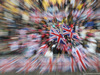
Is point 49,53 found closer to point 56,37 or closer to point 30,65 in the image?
point 56,37

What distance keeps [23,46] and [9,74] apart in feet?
2.54

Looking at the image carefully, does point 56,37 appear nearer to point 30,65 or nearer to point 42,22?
point 42,22

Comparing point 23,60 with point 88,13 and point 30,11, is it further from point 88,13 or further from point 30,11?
point 88,13

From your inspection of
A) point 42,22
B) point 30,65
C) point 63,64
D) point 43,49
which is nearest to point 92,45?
point 63,64

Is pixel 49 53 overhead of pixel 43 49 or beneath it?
beneath

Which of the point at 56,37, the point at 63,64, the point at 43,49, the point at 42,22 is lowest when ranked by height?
the point at 63,64

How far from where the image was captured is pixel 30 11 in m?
2.01

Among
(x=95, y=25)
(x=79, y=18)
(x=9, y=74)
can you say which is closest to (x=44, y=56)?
(x=9, y=74)

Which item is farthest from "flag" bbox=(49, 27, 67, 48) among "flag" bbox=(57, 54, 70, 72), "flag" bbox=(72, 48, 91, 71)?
"flag" bbox=(72, 48, 91, 71)

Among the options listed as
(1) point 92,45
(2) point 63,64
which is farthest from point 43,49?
(1) point 92,45

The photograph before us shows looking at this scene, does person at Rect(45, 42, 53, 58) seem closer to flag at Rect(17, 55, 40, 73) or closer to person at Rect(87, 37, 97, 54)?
flag at Rect(17, 55, 40, 73)

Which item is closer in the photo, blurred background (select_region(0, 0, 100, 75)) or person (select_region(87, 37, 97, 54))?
blurred background (select_region(0, 0, 100, 75))

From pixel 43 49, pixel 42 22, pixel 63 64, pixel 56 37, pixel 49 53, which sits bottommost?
pixel 63 64

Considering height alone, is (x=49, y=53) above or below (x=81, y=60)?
above
